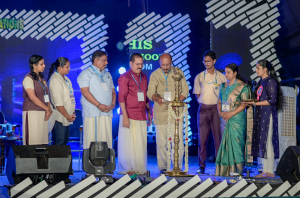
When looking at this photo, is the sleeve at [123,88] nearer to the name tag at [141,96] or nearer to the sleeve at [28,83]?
the name tag at [141,96]

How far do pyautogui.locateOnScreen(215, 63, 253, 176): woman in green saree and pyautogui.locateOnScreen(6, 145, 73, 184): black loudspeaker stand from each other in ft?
6.56

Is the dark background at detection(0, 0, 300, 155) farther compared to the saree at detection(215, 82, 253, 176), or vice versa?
the dark background at detection(0, 0, 300, 155)

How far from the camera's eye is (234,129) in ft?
16.1

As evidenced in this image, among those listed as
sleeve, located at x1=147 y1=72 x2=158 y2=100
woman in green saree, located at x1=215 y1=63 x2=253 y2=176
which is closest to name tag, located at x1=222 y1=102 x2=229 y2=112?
woman in green saree, located at x1=215 y1=63 x2=253 y2=176

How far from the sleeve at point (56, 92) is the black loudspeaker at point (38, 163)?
1.03 m

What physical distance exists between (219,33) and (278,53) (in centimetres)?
105

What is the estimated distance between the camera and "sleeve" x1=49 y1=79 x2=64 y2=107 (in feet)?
15.9

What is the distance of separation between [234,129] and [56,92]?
220cm

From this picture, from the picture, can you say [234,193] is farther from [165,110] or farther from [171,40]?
[171,40]

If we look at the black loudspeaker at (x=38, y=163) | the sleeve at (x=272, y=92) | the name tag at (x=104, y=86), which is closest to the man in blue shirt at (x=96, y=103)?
the name tag at (x=104, y=86)

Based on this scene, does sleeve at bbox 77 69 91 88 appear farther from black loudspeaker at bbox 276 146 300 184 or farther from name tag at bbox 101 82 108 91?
black loudspeaker at bbox 276 146 300 184

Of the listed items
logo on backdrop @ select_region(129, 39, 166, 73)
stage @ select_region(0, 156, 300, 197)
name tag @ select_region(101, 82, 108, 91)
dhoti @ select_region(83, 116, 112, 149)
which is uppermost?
logo on backdrop @ select_region(129, 39, 166, 73)

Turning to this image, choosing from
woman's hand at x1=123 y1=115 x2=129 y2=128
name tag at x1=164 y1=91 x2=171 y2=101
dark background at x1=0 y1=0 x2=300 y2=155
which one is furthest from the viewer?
dark background at x1=0 y1=0 x2=300 y2=155

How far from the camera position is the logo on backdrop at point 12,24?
703cm
